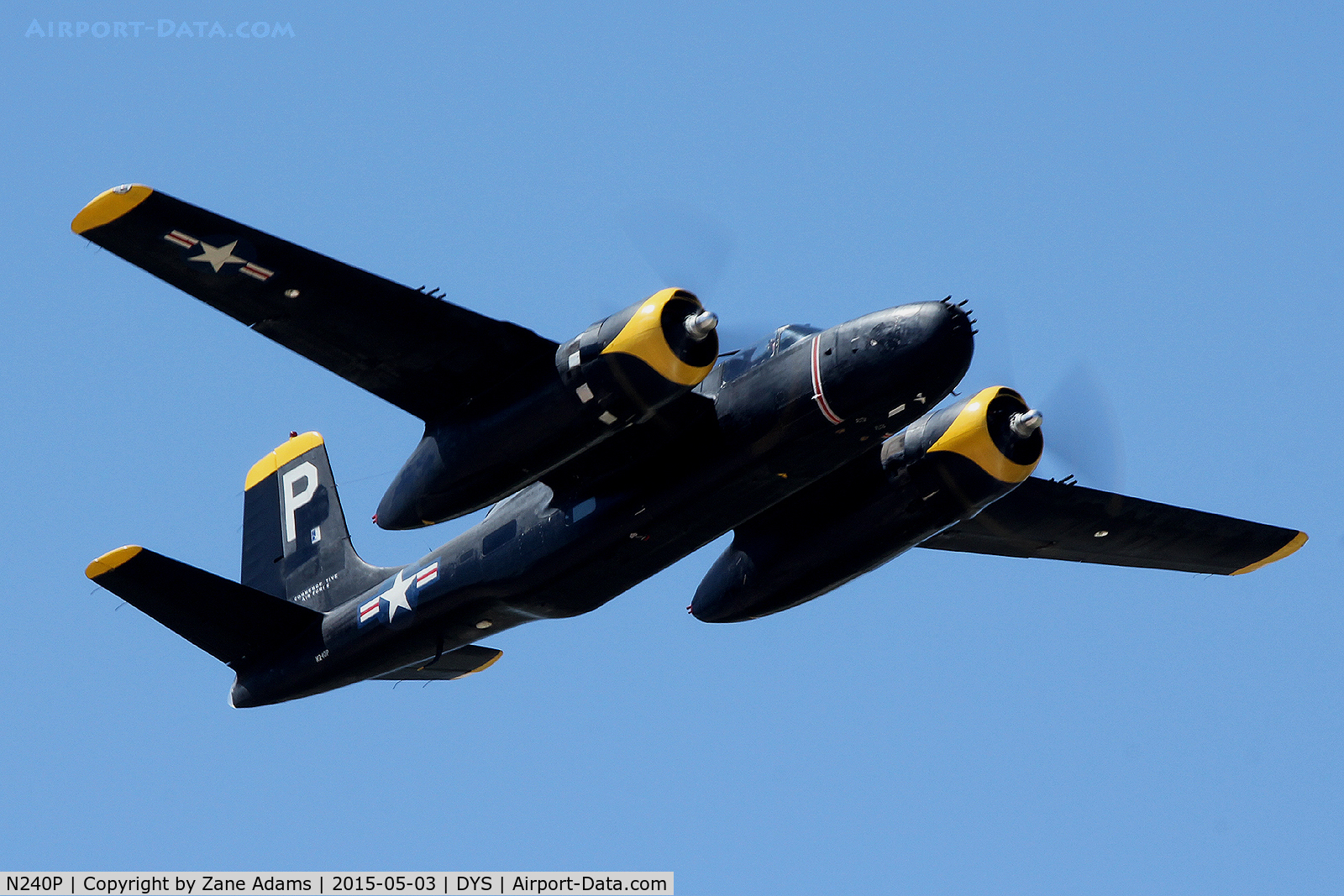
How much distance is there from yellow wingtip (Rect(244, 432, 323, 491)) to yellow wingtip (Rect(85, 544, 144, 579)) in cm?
685

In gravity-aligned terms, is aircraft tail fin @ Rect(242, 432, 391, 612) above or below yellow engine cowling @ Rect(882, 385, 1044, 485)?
above

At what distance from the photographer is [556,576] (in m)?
24.8

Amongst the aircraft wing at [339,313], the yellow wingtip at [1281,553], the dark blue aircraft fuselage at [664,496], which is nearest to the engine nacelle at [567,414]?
the aircraft wing at [339,313]

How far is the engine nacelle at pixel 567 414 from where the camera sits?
2158 cm

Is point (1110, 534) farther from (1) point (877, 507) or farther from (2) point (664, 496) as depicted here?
(2) point (664, 496)

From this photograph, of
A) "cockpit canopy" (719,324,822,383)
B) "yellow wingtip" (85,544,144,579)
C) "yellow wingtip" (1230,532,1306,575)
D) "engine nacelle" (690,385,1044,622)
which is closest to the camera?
"cockpit canopy" (719,324,822,383)

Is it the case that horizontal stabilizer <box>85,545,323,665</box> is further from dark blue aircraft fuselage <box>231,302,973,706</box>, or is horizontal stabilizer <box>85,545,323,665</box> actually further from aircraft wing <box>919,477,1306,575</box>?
aircraft wing <box>919,477,1306,575</box>

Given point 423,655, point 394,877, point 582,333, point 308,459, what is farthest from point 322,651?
point 582,333

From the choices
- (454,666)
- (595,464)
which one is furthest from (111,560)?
(595,464)

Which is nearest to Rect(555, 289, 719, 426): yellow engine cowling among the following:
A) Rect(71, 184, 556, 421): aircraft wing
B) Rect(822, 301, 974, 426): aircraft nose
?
Rect(71, 184, 556, 421): aircraft wing

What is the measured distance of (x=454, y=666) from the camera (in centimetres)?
2881

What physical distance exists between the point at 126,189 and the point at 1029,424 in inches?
494

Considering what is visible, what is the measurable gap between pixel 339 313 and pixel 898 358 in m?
7.54

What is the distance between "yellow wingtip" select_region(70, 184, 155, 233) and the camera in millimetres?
21266
